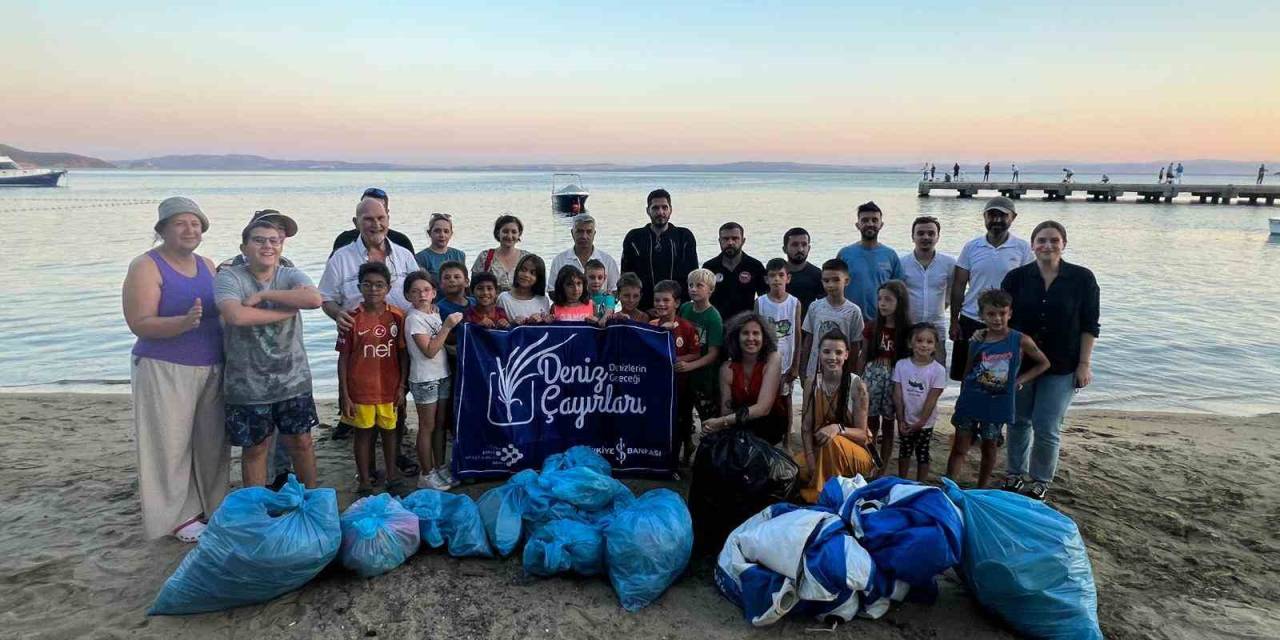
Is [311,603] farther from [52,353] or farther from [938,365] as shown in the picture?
[52,353]

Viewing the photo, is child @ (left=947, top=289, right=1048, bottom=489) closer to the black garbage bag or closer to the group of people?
the group of people

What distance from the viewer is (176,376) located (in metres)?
3.93

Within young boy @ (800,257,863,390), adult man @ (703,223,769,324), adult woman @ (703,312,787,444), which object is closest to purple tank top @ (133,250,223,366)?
adult woman @ (703,312,787,444)

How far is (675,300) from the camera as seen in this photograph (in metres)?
5.12

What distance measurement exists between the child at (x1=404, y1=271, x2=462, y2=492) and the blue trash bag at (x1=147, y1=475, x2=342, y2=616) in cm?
134

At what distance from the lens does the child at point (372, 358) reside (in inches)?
177

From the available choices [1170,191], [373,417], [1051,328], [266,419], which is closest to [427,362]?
[373,417]

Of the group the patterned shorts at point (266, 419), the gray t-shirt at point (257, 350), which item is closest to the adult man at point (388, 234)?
the gray t-shirt at point (257, 350)

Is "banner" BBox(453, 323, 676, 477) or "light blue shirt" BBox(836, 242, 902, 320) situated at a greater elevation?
"light blue shirt" BBox(836, 242, 902, 320)

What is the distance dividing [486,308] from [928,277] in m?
3.70

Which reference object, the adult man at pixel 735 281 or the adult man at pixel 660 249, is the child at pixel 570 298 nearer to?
the adult man at pixel 660 249

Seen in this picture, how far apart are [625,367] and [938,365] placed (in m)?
2.34

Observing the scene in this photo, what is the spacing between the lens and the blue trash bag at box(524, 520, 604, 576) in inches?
142

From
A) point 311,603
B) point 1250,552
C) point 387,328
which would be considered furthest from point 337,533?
point 1250,552
